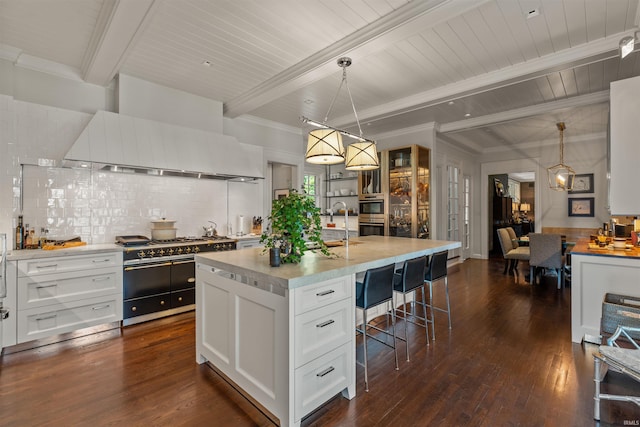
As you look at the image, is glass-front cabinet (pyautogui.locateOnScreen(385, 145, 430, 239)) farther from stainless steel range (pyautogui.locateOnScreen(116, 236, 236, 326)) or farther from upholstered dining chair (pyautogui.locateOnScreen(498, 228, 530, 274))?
stainless steel range (pyautogui.locateOnScreen(116, 236, 236, 326))

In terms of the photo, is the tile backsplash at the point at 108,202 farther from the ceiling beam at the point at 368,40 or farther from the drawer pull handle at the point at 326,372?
the drawer pull handle at the point at 326,372

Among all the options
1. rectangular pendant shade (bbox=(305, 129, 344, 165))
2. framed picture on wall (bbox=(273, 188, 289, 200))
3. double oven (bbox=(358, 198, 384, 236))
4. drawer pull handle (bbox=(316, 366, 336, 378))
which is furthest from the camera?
framed picture on wall (bbox=(273, 188, 289, 200))

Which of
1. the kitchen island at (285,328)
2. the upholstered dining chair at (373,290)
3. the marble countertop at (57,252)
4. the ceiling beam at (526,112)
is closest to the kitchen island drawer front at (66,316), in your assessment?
the marble countertop at (57,252)

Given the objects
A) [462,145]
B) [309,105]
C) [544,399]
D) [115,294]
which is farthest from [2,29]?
[462,145]

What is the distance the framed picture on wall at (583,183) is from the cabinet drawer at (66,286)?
8316 millimetres

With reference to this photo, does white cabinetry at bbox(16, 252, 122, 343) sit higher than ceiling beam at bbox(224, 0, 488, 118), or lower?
lower

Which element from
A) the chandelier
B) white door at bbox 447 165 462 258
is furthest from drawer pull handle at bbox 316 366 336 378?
white door at bbox 447 165 462 258

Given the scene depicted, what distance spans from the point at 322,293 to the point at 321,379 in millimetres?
530

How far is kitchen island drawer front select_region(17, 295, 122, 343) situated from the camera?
272cm

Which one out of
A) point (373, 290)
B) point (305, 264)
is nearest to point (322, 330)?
point (305, 264)

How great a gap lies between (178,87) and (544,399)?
4.81 meters

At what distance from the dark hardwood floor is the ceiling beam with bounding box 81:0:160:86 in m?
2.80

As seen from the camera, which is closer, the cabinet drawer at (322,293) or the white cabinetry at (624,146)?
the cabinet drawer at (322,293)

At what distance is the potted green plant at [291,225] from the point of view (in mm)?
2029
